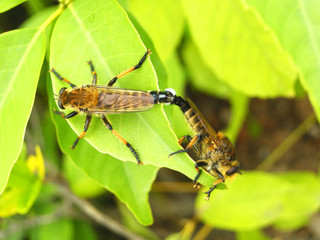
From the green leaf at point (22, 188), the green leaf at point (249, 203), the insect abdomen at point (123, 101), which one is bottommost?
the green leaf at point (249, 203)

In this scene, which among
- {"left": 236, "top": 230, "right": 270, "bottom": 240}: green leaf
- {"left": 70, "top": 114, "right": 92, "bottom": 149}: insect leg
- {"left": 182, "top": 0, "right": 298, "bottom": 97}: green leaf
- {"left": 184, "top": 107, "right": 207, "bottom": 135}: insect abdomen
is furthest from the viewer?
{"left": 236, "top": 230, "right": 270, "bottom": 240}: green leaf

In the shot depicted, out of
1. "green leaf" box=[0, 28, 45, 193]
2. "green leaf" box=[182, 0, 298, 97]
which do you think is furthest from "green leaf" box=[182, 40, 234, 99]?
"green leaf" box=[0, 28, 45, 193]

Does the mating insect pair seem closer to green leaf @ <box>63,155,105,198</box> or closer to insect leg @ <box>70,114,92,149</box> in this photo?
insect leg @ <box>70,114,92,149</box>

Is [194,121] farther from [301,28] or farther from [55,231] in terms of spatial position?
[55,231]

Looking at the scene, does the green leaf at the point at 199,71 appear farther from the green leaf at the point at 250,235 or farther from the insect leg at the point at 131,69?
the insect leg at the point at 131,69

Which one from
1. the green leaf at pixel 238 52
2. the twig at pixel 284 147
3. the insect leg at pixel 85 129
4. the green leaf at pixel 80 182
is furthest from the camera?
the twig at pixel 284 147

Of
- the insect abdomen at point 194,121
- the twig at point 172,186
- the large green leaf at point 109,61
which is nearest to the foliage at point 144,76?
the large green leaf at point 109,61

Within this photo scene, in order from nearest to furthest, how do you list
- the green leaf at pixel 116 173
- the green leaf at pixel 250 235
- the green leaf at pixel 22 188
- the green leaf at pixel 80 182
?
the green leaf at pixel 116 173
the green leaf at pixel 22 188
the green leaf at pixel 80 182
the green leaf at pixel 250 235
